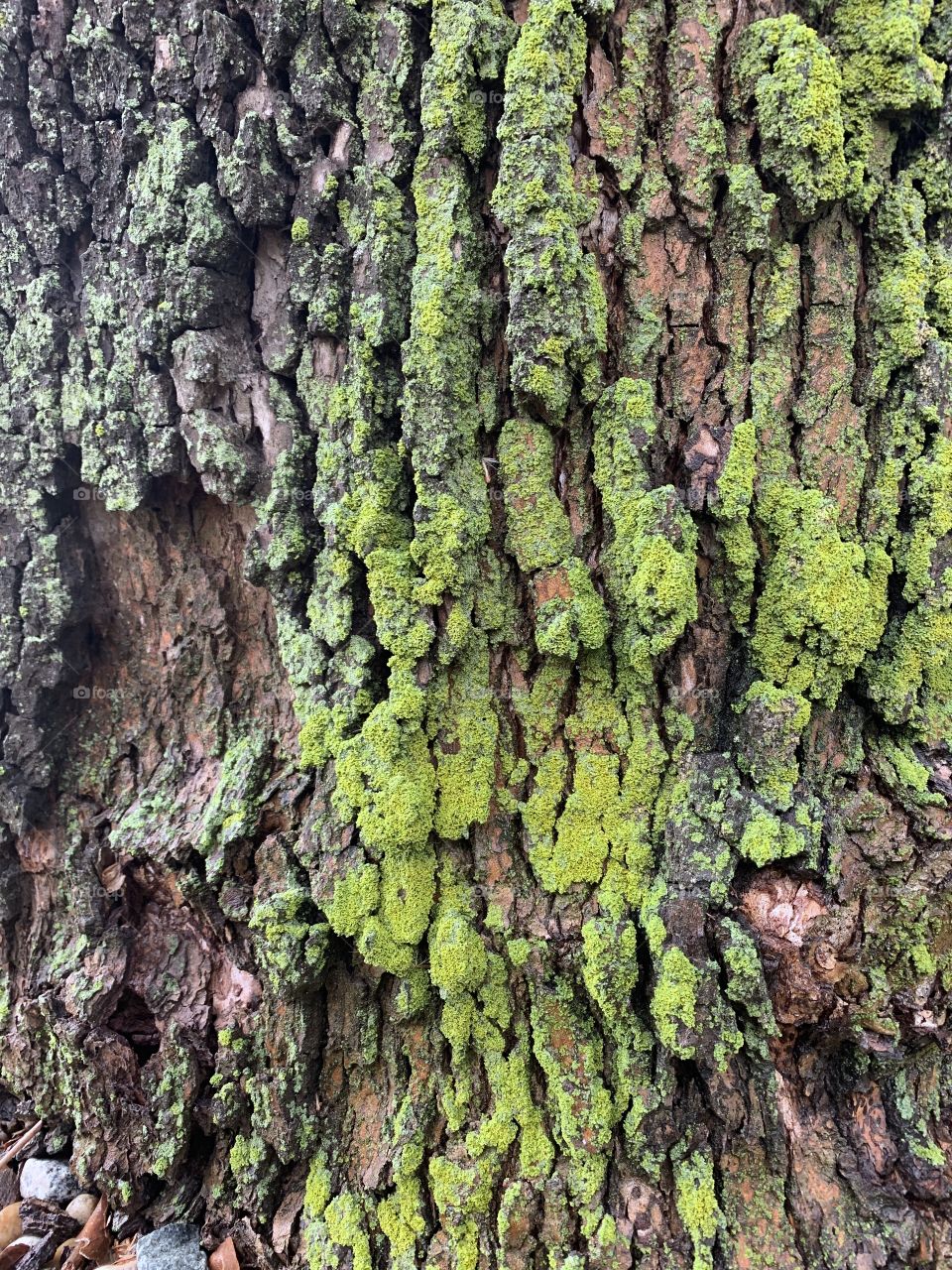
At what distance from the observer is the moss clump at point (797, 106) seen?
193 cm

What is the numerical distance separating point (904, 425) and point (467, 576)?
1.30 m

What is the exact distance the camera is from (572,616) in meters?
2.06

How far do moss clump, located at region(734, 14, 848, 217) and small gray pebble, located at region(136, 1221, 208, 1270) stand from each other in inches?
143

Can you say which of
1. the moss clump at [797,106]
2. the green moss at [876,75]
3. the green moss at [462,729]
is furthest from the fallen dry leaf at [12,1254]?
the green moss at [876,75]

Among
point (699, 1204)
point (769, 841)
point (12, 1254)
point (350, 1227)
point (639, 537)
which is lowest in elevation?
point (12, 1254)

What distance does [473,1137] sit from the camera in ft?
6.88

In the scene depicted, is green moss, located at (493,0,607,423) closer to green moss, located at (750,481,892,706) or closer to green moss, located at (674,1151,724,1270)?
green moss, located at (750,481,892,706)

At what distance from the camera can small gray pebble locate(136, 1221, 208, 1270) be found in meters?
2.33

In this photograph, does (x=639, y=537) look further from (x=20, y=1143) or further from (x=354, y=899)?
(x=20, y=1143)

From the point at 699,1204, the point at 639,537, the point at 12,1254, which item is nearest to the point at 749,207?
the point at 639,537

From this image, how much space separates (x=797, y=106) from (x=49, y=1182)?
4176mm

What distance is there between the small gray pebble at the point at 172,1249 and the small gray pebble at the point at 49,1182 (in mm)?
419

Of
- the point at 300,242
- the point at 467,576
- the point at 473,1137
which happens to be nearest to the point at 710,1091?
the point at 473,1137

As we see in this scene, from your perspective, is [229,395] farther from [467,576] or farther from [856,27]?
[856,27]
